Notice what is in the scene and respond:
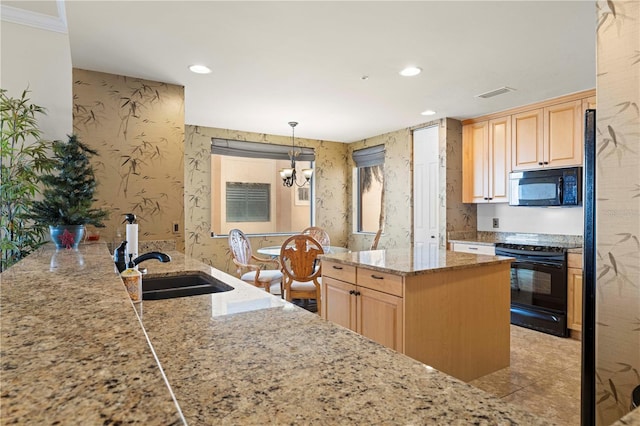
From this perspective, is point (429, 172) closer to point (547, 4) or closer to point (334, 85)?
point (334, 85)

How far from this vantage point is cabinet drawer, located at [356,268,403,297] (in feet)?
7.26

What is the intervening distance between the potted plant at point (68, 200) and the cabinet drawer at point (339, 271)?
160cm

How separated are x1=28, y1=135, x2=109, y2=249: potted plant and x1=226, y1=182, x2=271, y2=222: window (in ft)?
14.9

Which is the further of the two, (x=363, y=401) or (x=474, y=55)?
(x=474, y=55)

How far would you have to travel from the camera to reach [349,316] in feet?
8.63

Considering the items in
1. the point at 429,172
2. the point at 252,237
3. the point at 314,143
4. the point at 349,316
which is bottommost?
the point at 349,316

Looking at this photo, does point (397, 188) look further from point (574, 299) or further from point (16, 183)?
point (16, 183)

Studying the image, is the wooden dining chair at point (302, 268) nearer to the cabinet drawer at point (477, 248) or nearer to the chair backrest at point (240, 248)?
the chair backrest at point (240, 248)

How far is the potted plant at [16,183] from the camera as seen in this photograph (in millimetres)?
2471

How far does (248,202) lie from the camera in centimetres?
726

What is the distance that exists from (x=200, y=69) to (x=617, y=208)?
2.89 metres

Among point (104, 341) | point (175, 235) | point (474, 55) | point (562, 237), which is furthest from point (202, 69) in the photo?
point (562, 237)

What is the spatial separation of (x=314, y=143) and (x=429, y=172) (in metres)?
2.02

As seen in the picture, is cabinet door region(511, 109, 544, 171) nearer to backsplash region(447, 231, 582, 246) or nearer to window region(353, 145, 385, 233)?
backsplash region(447, 231, 582, 246)
